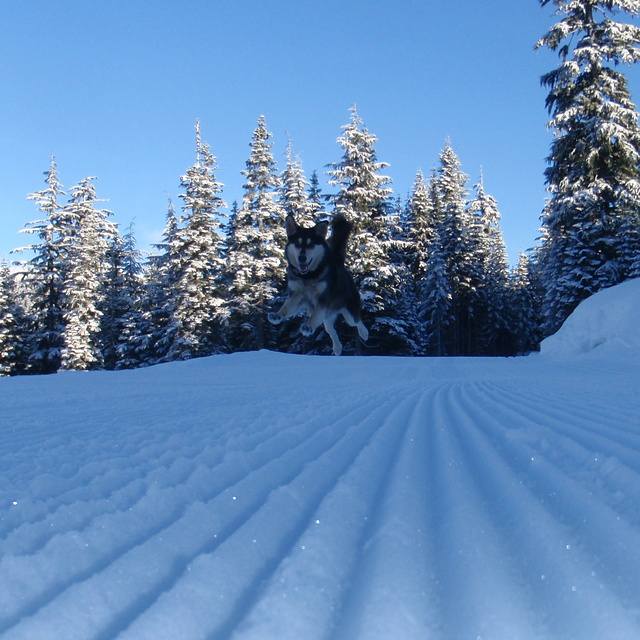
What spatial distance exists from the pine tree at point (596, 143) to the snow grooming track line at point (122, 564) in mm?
19968

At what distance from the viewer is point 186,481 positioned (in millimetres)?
1419

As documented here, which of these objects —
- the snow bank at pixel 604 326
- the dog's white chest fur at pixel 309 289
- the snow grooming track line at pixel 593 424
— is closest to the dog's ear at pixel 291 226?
the dog's white chest fur at pixel 309 289

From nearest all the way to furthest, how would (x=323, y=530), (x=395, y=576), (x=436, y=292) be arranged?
(x=395, y=576) → (x=323, y=530) → (x=436, y=292)

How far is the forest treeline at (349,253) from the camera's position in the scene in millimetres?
18891

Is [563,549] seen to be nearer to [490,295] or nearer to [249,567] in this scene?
[249,567]

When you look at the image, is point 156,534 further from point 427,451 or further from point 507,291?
point 507,291

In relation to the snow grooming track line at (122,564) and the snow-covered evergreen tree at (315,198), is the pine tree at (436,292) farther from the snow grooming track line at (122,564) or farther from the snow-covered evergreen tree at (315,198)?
the snow grooming track line at (122,564)

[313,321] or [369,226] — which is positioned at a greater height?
[369,226]

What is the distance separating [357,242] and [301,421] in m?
22.7

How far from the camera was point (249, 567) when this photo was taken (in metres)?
0.90

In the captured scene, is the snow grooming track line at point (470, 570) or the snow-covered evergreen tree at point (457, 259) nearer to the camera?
the snow grooming track line at point (470, 570)

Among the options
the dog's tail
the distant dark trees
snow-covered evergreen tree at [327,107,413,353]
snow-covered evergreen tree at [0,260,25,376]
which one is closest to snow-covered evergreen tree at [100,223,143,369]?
the distant dark trees

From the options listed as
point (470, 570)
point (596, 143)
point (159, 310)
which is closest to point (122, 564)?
point (470, 570)

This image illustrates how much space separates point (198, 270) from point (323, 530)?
28488mm
